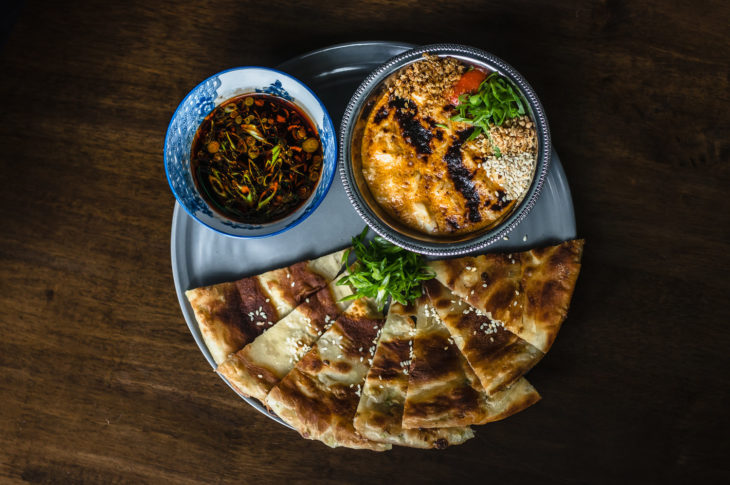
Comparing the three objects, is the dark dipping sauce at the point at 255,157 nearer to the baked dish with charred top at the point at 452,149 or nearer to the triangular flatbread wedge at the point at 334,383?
the baked dish with charred top at the point at 452,149

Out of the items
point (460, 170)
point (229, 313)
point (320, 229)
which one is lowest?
point (229, 313)

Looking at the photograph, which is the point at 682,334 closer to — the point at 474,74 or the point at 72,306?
the point at 474,74

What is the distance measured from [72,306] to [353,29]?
10.4ft

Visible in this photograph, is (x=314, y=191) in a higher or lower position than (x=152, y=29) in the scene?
lower

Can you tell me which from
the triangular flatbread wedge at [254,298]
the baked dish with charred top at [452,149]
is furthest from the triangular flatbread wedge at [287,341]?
the baked dish with charred top at [452,149]

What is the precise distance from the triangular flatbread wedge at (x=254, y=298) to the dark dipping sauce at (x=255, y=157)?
522 mm

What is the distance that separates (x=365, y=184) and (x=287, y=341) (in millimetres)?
1332

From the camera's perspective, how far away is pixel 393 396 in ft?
12.3

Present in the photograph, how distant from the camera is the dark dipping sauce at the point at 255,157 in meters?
3.58

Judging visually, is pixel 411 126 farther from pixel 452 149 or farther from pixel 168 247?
pixel 168 247

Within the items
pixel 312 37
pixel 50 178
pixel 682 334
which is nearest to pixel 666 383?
pixel 682 334

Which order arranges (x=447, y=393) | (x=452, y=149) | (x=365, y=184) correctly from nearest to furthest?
1. (x=452, y=149)
2. (x=365, y=184)
3. (x=447, y=393)

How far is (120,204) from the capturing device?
13.3ft

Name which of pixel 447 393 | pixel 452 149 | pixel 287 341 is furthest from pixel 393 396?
pixel 452 149
